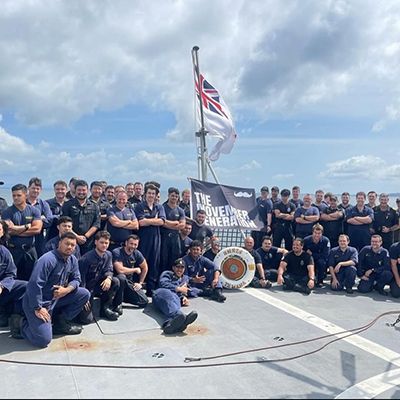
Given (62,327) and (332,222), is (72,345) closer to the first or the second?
(62,327)

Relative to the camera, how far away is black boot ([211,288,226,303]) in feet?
22.8

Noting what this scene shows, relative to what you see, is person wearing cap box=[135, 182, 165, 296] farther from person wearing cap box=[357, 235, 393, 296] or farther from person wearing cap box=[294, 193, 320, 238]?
person wearing cap box=[357, 235, 393, 296]

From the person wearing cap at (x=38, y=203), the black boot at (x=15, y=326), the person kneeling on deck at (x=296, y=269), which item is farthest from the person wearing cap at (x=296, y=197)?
the black boot at (x=15, y=326)

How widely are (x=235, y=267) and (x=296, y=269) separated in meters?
1.29

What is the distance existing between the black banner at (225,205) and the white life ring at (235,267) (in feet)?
2.86

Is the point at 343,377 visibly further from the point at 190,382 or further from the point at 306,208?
the point at 306,208

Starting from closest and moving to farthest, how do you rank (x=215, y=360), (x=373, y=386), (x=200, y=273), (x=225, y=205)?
(x=373, y=386)
(x=215, y=360)
(x=200, y=273)
(x=225, y=205)

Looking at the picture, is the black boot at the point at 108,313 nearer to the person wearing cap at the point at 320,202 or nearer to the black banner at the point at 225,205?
the black banner at the point at 225,205

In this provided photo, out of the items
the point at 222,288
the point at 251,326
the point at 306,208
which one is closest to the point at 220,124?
the point at 306,208

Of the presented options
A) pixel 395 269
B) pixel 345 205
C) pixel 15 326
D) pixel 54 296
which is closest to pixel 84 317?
pixel 54 296

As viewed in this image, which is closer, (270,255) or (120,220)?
(120,220)

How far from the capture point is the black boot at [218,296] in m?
6.94

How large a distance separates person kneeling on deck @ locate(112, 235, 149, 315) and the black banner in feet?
6.92

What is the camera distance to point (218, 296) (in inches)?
274
